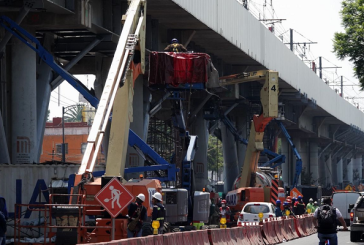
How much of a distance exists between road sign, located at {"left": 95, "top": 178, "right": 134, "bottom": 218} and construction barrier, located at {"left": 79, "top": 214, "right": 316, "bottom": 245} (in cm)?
91

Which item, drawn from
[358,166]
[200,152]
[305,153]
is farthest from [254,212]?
[358,166]

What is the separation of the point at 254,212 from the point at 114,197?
1625 centimetres

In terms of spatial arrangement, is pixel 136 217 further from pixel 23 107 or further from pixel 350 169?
pixel 350 169

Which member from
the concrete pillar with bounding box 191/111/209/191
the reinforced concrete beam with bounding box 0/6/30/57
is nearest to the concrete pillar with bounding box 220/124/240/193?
the concrete pillar with bounding box 191/111/209/191

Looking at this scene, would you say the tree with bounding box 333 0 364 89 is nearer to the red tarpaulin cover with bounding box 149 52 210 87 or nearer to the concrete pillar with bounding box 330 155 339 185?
the red tarpaulin cover with bounding box 149 52 210 87

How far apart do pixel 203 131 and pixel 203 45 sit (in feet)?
31.8

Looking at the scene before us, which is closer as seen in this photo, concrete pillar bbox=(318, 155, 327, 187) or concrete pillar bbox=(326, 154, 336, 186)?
concrete pillar bbox=(318, 155, 327, 187)

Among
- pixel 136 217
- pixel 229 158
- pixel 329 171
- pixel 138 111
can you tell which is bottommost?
pixel 136 217

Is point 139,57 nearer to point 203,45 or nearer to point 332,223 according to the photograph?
point 332,223

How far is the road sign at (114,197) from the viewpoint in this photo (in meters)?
17.5

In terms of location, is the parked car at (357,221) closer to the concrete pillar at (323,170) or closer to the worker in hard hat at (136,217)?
the worker in hard hat at (136,217)

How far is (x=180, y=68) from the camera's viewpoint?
3030 cm

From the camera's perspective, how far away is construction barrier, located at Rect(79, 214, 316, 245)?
18.1 m

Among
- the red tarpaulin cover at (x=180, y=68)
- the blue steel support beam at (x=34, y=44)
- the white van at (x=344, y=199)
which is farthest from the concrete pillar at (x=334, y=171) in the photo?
the red tarpaulin cover at (x=180, y=68)
